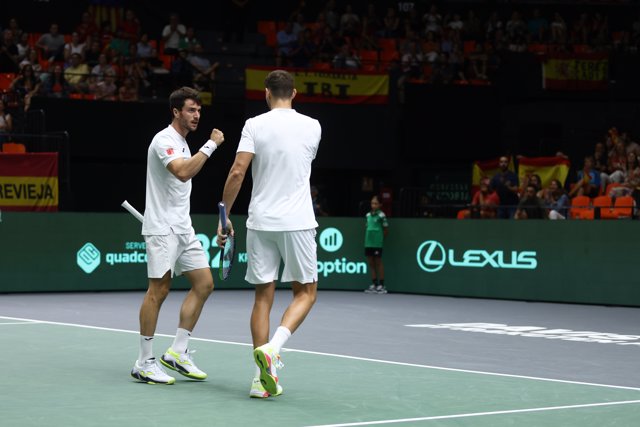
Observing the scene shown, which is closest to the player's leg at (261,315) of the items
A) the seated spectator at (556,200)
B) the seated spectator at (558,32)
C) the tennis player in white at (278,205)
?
the tennis player in white at (278,205)

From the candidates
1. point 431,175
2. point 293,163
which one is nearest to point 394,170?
point 431,175

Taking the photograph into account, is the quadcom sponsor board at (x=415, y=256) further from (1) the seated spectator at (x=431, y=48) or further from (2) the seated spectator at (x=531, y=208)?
(1) the seated spectator at (x=431, y=48)

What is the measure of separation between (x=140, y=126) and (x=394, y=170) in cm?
614

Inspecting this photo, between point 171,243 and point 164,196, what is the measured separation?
1.20 feet

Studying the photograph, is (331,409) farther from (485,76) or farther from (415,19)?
(415,19)

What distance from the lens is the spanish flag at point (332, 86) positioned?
2530 centimetres

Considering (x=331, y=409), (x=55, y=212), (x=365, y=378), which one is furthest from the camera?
(x=55, y=212)

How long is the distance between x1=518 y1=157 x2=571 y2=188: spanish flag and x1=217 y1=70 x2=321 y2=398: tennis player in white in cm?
1482

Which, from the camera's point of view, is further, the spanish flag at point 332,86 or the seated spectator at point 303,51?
the seated spectator at point 303,51

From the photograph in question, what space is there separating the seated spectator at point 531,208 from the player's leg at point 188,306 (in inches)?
481

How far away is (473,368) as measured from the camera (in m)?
10.4

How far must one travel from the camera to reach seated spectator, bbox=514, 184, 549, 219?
20.7 meters

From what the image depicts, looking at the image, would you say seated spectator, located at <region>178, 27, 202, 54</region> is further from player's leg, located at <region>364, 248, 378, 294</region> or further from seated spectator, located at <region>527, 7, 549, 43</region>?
seated spectator, located at <region>527, 7, 549, 43</region>

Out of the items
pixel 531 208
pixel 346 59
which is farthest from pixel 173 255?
pixel 346 59
